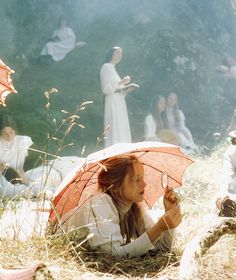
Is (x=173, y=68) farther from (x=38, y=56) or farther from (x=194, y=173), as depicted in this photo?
(x=194, y=173)

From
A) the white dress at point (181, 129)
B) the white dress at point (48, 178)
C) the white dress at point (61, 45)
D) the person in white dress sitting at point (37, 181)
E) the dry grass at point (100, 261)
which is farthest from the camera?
the white dress at point (61, 45)

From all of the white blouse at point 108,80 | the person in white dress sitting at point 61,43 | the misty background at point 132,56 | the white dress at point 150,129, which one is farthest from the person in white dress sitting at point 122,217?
the person in white dress sitting at point 61,43

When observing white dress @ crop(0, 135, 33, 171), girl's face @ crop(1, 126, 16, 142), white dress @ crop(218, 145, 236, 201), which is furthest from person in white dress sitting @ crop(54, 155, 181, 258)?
girl's face @ crop(1, 126, 16, 142)

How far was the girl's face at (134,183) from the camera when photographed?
10.5ft

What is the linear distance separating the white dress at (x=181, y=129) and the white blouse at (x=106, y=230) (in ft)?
28.9

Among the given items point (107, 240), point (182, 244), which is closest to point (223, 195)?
point (182, 244)

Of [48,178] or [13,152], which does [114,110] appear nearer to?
[13,152]

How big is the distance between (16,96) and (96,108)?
68.9 inches

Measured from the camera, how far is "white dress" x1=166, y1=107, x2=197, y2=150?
472 inches

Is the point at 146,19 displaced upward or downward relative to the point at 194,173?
upward

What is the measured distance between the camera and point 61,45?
13242mm

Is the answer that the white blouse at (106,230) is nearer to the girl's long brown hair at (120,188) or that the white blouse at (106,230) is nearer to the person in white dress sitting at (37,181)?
the girl's long brown hair at (120,188)

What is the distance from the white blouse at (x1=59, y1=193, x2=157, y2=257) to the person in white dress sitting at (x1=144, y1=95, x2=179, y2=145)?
8.64 metres

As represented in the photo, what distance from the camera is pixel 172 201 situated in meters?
3.10
